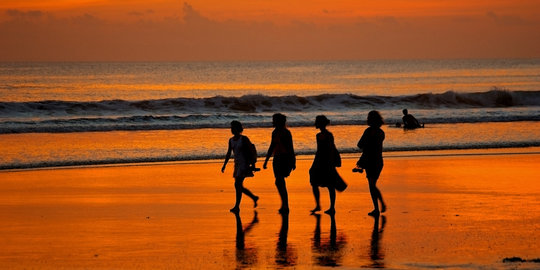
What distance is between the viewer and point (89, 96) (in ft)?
247

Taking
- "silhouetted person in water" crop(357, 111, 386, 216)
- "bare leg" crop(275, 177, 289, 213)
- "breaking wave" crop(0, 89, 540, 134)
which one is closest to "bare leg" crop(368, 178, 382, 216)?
"silhouetted person in water" crop(357, 111, 386, 216)

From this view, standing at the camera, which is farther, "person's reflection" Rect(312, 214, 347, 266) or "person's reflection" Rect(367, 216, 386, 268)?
"person's reflection" Rect(312, 214, 347, 266)

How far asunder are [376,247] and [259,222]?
2467 millimetres

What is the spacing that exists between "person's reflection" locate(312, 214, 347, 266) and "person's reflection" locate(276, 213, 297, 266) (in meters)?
0.25

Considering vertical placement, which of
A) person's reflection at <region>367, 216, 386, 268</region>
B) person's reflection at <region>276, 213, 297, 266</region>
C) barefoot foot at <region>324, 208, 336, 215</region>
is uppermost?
barefoot foot at <region>324, 208, 336, 215</region>

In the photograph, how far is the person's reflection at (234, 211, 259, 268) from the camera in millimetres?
10281

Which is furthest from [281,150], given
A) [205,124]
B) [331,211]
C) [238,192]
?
[205,124]

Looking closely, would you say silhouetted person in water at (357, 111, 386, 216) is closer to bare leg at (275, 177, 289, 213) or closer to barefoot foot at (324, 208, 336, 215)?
barefoot foot at (324, 208, 336, 215)

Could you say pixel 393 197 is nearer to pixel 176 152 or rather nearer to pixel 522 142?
pixel 176 152

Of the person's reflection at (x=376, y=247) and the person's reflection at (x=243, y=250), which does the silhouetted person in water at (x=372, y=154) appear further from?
the person's reflection at (x=243, y=250)

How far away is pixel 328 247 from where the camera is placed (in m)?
11.1

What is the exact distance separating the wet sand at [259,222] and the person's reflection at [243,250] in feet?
0.04

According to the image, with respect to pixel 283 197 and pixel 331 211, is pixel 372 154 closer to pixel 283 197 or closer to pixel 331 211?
pixel 331 211

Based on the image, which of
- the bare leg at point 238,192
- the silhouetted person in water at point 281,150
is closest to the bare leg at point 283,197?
the silhouetted person in water at point 281,150
